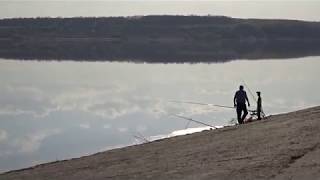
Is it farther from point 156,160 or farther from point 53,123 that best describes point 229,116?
point 156,160

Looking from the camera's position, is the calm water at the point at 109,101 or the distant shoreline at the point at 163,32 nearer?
the calm water at the point at 109,101

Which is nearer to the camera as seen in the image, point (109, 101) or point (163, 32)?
point (109, 101)

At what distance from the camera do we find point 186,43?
96.8 metres

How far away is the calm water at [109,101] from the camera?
18.8 meters

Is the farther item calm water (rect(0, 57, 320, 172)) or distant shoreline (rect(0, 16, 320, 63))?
distant shoreline (rect(0, 16, 320, 63))

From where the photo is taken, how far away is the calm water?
61.7ft

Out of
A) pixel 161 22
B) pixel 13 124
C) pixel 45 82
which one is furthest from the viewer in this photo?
pixel 161 22

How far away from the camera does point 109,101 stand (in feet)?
97.7

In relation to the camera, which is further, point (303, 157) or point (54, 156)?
point (54, 156)

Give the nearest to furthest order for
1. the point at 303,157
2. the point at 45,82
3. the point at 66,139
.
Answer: the point at 303,157, the point at 66,139, the point at 45,82

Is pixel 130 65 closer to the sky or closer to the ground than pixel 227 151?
closer to the ground

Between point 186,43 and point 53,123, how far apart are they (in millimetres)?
74874

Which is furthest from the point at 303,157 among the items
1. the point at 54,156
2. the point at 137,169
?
the point at 54,156

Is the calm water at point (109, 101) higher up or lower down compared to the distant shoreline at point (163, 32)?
higher up
